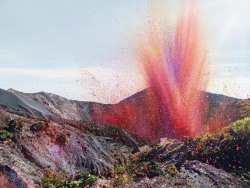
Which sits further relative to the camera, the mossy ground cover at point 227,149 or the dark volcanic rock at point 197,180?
the mossy ground cover at point 227,149

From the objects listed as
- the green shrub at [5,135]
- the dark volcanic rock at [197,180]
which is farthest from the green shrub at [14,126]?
the dark volcanic rock at [197,180]

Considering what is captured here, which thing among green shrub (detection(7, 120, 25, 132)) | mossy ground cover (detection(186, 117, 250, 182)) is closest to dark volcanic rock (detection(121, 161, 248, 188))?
mossy ground cover (detection(186, 117, 250, 182))

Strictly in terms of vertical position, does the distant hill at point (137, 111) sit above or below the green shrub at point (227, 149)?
above

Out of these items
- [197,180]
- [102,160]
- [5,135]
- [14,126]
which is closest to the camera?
[197,180]

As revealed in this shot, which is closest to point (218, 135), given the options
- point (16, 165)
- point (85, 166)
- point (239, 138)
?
point (239, 138)

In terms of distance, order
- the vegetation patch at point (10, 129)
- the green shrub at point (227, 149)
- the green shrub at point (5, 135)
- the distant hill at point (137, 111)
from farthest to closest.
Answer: the distant hill at point (137, 111) < the green shrub at point (227, 149) < the vegetation patch at point (10, 129) < the green shrub at point (5, 135)

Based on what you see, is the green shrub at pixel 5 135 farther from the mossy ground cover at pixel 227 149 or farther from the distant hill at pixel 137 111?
the distant hill at pixel 137 111

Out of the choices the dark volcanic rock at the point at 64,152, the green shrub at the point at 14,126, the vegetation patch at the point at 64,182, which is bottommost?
the vegetation patch at the point at 64,182

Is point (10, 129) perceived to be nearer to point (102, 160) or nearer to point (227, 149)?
point (102, 160)

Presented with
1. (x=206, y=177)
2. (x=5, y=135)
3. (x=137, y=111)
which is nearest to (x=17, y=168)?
(x=5, y=135)

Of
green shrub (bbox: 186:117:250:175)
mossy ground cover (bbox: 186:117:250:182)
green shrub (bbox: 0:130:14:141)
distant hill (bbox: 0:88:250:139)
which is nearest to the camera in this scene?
green shrub (bbox: 0:130:14:141)

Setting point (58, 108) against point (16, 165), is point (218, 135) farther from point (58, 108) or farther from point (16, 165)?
point (58, 108)

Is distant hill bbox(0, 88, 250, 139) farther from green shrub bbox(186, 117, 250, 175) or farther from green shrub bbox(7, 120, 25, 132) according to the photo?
green shrub bbox(7, 120, 25, 132)
